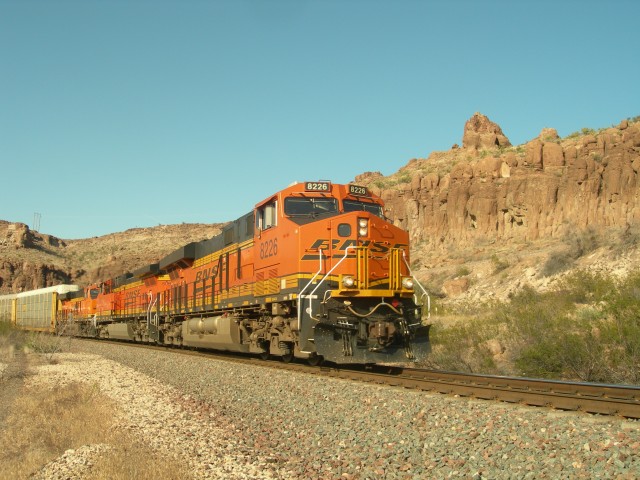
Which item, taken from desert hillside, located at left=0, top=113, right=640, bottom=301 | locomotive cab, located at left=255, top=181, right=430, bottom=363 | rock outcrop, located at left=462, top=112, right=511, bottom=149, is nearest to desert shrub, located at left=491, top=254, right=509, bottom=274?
desert hillside, located at left=0, top=113, right=640, bottom=301

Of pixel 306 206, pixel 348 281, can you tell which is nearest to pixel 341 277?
pixel 348 281

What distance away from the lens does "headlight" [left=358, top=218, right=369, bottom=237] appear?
1232 cm

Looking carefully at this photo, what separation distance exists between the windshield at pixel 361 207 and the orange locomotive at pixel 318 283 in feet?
0.08

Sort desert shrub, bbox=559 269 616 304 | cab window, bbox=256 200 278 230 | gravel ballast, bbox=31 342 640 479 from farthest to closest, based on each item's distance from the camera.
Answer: desert shrub, bbox=559 269 616 304
cab window, bbox=256 200 278 230
gravel ballast, bbox=31 342 640 479

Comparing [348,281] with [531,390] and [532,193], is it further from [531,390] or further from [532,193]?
[532,193]

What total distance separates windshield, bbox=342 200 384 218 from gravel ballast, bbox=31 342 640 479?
13.5 ft

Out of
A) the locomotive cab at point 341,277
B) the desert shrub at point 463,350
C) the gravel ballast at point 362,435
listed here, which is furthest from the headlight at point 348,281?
the desert shrub at point 463,350

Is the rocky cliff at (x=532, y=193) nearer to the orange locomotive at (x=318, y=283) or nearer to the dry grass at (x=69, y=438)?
the orange locomotive at (x=318, y=283)

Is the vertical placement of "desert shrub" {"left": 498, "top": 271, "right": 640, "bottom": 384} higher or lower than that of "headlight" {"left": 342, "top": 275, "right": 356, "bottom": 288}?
lower

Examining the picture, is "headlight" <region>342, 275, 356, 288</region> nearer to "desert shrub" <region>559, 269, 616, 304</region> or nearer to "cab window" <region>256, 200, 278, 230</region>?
"cab window" <region>256, 200, 278, 230</region>

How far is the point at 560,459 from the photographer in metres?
5.18

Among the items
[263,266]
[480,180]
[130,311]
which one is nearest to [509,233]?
[480,180]

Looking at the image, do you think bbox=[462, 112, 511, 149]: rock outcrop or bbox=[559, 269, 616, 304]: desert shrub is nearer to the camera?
bbox=[559, 269, 616, 304]: desert shrub

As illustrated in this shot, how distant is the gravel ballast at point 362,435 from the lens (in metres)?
5.30
